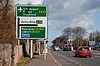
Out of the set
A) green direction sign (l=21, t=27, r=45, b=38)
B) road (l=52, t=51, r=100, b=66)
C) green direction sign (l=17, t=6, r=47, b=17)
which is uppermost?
green direction sign (l=17, t=6, r=47, b=17)

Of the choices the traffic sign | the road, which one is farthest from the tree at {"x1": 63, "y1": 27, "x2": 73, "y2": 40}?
the traffic sign

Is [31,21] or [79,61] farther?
[79,61]

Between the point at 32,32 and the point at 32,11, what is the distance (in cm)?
169

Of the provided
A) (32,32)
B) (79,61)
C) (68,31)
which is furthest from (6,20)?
(68,31)

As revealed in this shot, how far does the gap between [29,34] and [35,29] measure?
64cm

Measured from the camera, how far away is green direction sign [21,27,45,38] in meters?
15.3

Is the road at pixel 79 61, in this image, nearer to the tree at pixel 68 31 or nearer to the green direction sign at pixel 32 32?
the green direction sign at pixel 32 32

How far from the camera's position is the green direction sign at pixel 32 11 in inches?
602

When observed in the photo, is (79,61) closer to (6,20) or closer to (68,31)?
(6,20)

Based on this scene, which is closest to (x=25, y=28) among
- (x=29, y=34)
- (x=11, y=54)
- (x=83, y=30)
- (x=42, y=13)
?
(x=29, y=34)

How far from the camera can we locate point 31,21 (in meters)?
15.4

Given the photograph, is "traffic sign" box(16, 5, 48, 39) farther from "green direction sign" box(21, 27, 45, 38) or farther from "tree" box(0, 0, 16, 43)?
"tree" box(0, 0, 16, 43)

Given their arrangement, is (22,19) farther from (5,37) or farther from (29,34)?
(5,37)

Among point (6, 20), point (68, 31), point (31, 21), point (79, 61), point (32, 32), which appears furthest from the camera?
point (68, 31)
